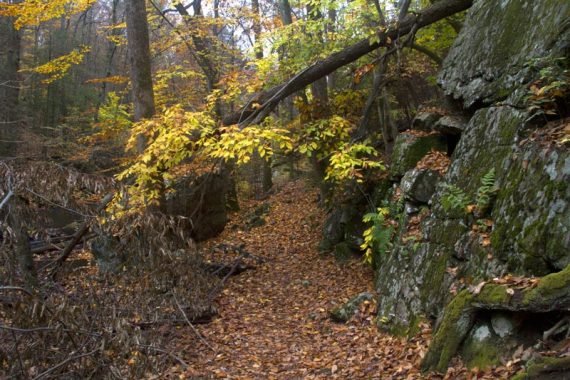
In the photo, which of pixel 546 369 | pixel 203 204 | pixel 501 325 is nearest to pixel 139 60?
pixel 203 204

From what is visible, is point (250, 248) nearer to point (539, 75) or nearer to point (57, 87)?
point (539, 75)

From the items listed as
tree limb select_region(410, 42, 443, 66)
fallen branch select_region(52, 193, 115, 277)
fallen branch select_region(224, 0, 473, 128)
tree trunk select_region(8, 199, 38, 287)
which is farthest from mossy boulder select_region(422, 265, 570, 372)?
tree limb select_region(410, 42, 443, 66)

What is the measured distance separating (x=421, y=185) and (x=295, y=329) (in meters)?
3.25

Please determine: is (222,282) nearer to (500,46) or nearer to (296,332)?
(296,332)

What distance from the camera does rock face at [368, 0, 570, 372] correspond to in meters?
4.58

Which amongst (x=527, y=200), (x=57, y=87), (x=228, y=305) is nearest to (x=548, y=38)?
(x=527, y=200)

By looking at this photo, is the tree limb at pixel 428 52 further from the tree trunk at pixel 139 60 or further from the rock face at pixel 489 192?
the tree trunk at pixel 139 60

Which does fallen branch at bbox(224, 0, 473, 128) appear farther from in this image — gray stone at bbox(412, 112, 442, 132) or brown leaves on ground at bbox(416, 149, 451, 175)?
brown leaves on ground at bbox(416, 149, 451, 175)

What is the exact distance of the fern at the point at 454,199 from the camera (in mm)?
6062

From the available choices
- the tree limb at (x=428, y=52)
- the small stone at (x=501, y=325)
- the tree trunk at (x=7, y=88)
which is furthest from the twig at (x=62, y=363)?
the tree trunk at (x=7, y=88)

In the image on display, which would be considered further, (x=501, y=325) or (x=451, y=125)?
(x=451, y=125)

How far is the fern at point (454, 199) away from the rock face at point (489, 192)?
34mm

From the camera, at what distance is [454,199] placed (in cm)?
618

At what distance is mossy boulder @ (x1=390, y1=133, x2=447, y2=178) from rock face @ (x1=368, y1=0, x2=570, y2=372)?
0.04 metres
